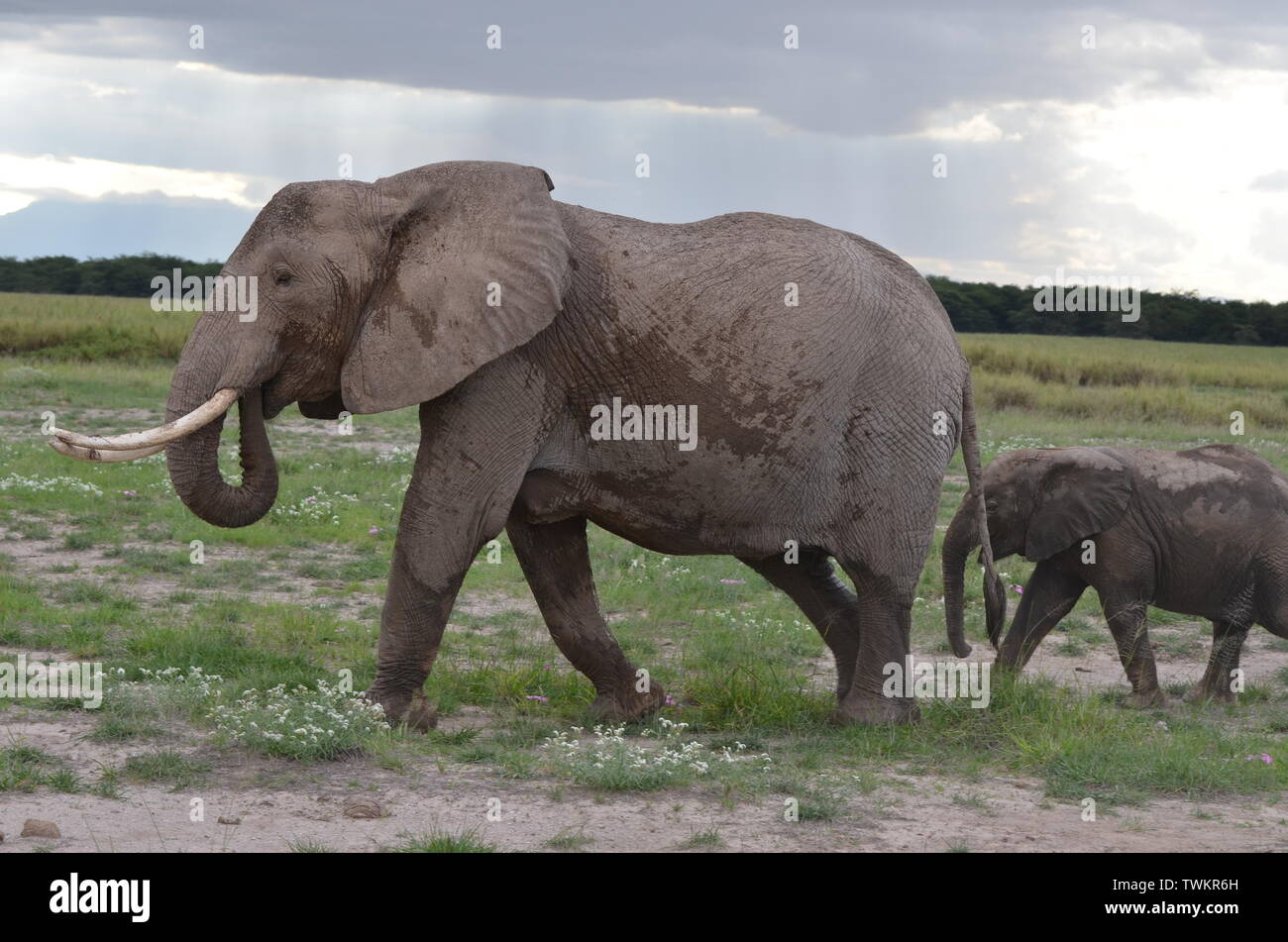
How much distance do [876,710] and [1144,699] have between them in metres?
2.19

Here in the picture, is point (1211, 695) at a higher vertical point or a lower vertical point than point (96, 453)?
lower

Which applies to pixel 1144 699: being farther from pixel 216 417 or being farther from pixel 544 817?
pixel 216 417

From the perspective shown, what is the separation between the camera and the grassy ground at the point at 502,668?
7066 millimetres

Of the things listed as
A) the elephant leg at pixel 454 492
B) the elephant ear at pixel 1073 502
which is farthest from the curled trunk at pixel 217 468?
the elephant ear at pixel 1073 502

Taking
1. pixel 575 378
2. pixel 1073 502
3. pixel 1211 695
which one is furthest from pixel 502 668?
pixel 1211 695

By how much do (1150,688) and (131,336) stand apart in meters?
27.8

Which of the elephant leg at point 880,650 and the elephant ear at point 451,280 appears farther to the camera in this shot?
the elephant leg at point 880,650

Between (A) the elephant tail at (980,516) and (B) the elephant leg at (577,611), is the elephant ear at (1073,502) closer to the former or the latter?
(A) the elephant tail at (980,516)

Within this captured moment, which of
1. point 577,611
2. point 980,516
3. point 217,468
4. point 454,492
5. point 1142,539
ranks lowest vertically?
point 577,611

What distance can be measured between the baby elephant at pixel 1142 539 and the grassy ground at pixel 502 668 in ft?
1.79

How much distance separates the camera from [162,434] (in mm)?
7031

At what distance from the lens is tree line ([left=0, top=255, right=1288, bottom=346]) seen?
65250 mm

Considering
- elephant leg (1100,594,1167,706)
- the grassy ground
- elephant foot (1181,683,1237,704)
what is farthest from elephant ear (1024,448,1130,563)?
elephant foot (1181,683,1237,704)

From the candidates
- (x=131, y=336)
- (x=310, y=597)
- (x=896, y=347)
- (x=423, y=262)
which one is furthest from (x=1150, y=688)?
(x=131, y=336)
